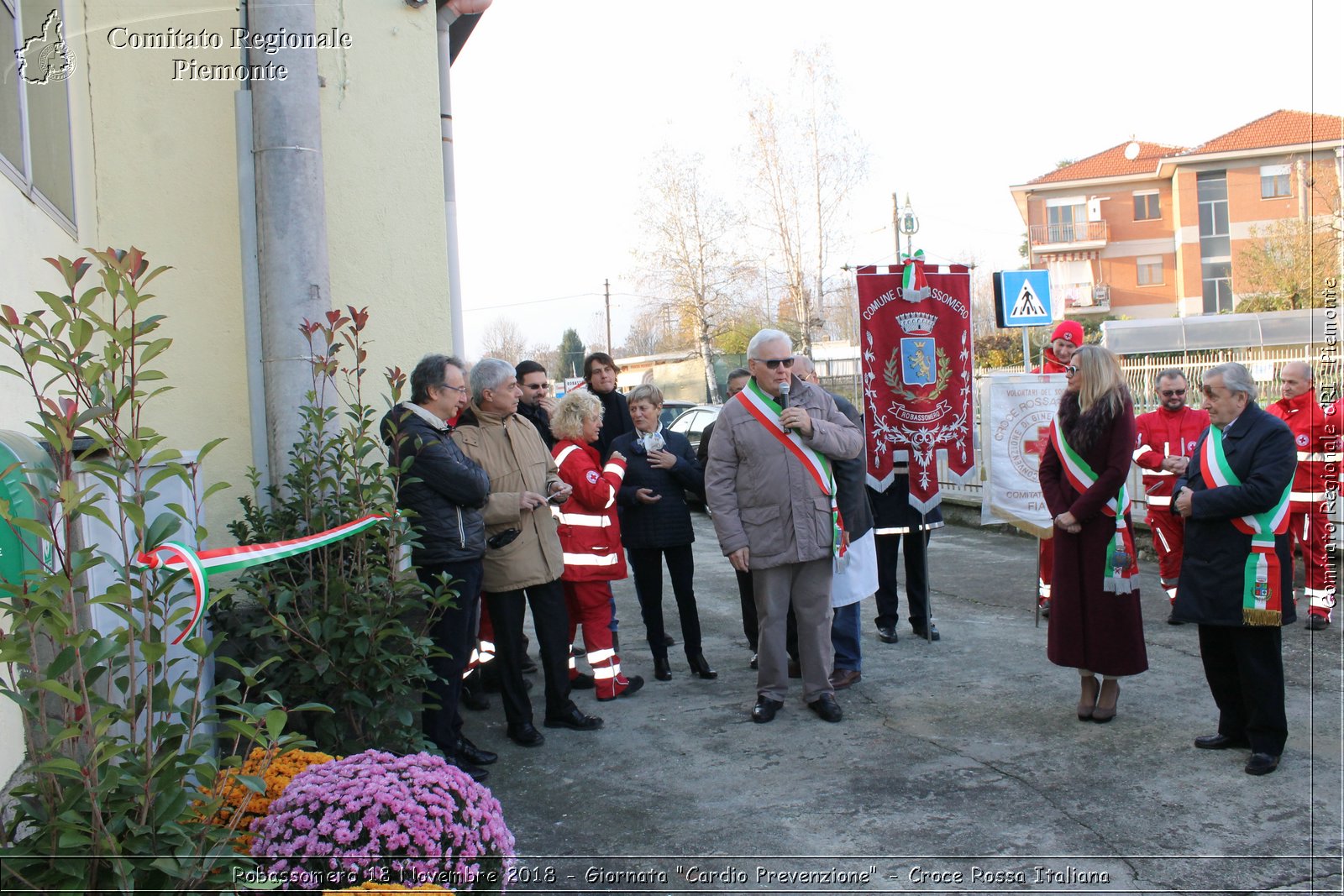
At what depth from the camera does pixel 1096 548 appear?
550 centimetres

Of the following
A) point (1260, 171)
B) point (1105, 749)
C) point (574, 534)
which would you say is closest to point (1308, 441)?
point (1105, 749)

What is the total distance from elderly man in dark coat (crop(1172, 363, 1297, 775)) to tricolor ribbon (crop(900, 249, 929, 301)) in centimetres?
271

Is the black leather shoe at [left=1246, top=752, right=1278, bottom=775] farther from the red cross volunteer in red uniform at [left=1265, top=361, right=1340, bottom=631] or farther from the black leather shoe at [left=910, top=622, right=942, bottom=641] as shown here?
the red cross volunteer in red uniform at [left=1265, top=361, right=1340, bottom=631]

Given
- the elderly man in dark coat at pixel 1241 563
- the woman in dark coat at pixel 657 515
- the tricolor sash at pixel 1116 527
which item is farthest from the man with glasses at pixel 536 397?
the elderly man in dark coat at pixel 1241 563

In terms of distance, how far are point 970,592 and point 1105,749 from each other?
4.29m

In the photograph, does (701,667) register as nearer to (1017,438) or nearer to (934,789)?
(934,789)

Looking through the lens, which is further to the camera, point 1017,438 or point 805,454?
point 1017,438

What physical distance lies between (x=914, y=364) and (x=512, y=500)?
3.53 metres

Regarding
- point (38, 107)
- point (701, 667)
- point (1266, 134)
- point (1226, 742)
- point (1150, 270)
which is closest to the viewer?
point (38, 107)

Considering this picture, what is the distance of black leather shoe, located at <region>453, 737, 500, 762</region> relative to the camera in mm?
5141

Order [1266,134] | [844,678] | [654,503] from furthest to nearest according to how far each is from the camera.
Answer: [1266,134] → [654,503] → [844,678]

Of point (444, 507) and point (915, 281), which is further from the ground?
point (915, 281)

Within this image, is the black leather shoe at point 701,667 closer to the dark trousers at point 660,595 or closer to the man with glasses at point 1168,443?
the dark trousers at point 660,595

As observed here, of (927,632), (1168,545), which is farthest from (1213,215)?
(927,632)
